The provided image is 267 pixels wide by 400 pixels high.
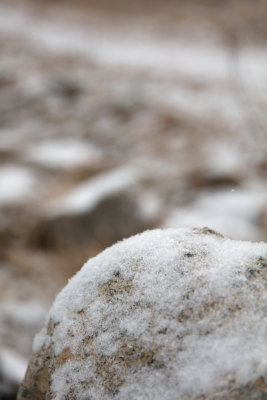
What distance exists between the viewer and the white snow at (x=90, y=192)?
2175 mm

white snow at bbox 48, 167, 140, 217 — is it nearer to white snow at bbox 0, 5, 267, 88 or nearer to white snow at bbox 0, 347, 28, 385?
white snow at bbox 0, 347, 28, 385

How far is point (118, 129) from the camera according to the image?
132 inches

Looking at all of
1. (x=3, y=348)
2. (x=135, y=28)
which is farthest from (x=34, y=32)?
(x=3, y=348)

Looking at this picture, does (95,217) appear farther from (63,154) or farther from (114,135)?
(114,135)

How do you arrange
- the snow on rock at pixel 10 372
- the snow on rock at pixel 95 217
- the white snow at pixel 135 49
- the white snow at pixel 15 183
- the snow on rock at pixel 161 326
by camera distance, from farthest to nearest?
the white snow at pixel 135 49, the white snow at pixel 15 183, the snow on rock at pixel 95 217, the snow on rock at pixel 10 372, the snow on rock at pixel 161 326

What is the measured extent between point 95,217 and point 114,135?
1290mm

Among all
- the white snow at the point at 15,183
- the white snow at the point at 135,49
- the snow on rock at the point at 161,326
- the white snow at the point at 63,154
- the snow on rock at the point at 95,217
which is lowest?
the snow on rock at the point at 161,326

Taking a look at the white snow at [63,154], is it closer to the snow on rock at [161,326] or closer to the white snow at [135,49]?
the white snow at [135,49]

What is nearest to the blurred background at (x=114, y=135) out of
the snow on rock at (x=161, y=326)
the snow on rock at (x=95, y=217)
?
the snow on rock at (x=95, y=217)

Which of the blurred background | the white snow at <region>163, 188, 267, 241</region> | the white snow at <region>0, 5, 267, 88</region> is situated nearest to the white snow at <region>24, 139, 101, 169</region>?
the blurred background

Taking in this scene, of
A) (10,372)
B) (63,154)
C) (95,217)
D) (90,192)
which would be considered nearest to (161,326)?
(10,372)

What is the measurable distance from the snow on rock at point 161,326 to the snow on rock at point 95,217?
1194 millimetres

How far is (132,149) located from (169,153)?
11.0 inches

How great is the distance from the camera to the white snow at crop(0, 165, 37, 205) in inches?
94.7
